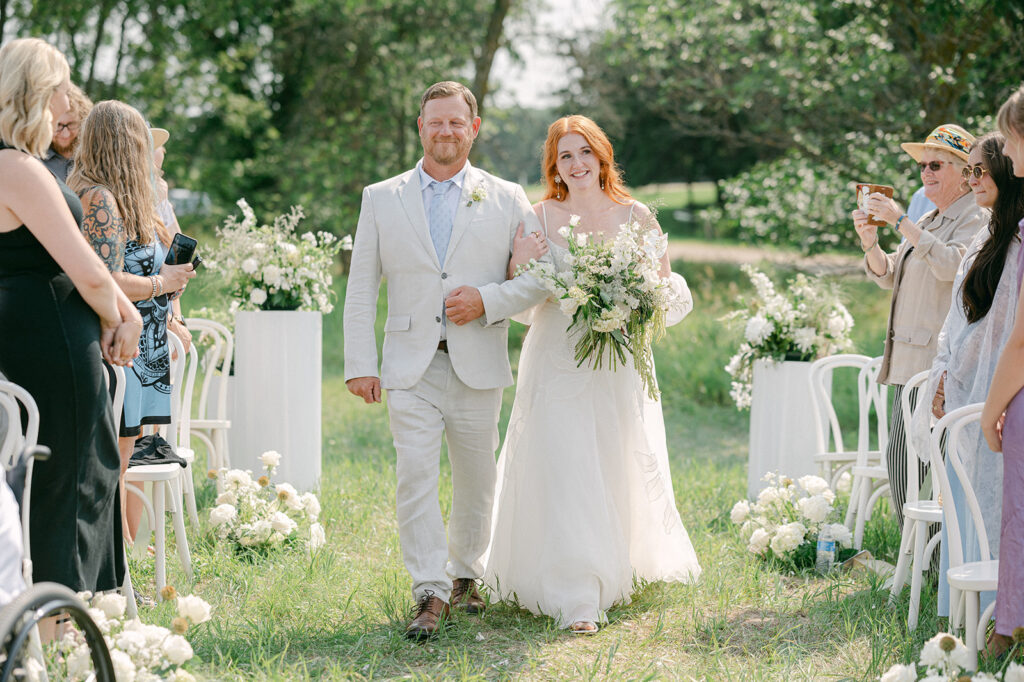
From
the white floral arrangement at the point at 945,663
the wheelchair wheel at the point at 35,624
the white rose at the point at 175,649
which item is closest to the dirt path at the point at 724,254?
the white floral arrangement at the point at 945,663

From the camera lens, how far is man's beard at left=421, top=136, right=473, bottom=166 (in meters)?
4.56

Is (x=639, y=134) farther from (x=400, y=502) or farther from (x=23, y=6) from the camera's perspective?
(x=400, y=502)

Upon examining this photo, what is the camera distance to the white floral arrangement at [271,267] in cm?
653

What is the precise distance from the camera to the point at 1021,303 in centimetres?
328

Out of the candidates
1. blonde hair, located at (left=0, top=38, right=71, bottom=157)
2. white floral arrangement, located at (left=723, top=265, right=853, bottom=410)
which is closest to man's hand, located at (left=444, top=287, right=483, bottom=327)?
blonde hair, located at (left=0, top=38, right=71, bottom=157)

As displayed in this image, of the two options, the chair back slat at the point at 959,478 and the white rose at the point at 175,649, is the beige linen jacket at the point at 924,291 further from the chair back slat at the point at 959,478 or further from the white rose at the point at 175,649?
the white rose at the point at 175,649

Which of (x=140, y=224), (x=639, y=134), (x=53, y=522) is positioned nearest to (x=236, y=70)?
(x=639, y=134)

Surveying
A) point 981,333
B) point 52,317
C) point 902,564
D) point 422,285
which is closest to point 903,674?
point 981,333

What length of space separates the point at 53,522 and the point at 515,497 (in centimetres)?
203

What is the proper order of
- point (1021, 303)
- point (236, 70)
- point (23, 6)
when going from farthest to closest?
1. point (236, 70)
2. point (23, 6)
3. point (1021, 303)

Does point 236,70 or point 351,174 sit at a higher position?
point 236,70

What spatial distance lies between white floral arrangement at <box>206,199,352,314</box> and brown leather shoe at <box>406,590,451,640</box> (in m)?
2.62

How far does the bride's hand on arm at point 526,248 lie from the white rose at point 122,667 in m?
2.26

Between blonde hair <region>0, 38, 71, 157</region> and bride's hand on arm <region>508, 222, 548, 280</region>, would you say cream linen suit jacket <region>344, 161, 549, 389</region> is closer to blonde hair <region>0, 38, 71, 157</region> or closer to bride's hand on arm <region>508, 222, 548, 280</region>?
bride's hand on arm <region>508, 222, 548, 280</region>
